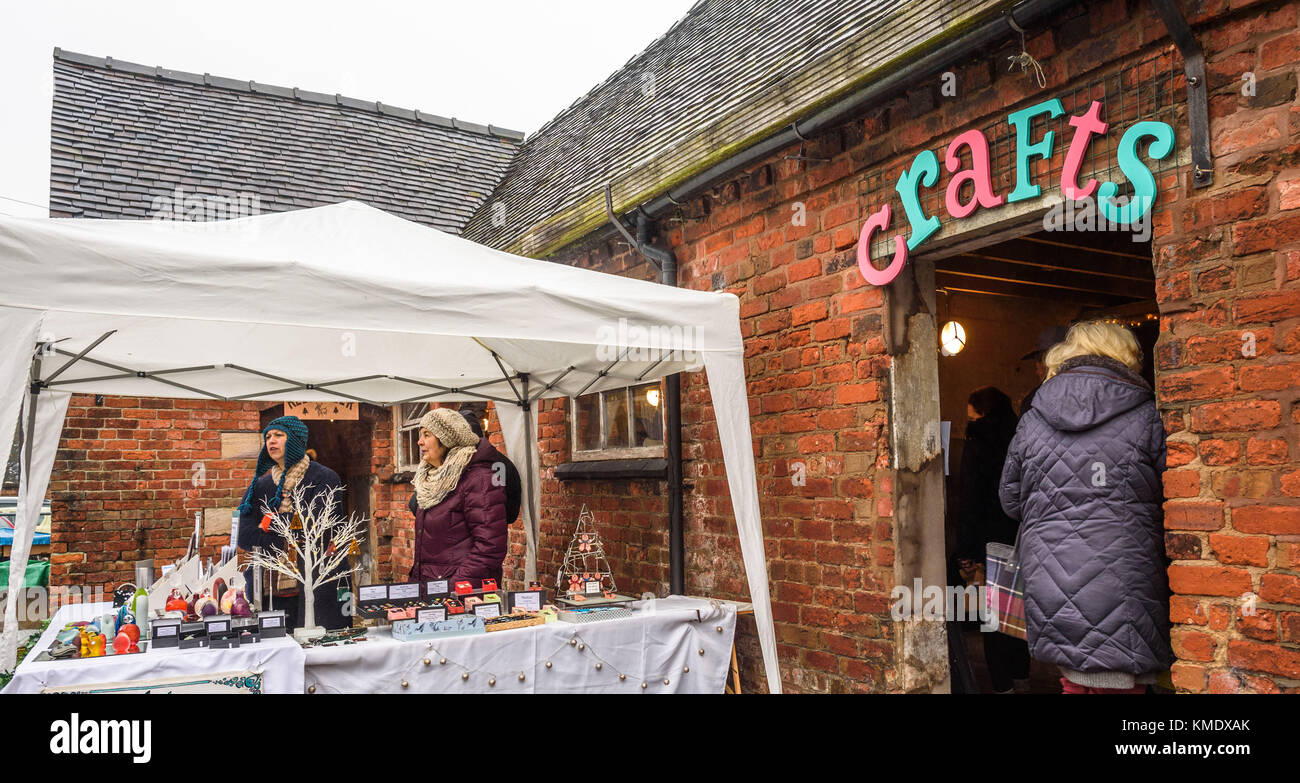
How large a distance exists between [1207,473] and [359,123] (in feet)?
36.8

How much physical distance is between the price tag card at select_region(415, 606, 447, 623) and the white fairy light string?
14 cm

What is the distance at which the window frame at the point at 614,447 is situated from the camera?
5.96 meters

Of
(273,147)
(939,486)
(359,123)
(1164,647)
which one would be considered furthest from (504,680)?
(359,123)

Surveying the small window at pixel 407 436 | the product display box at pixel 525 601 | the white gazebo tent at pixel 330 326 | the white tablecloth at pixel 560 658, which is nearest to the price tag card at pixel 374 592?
the white tablecloth at pixel 560 658

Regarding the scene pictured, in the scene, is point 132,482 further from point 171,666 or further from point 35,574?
point 171,666

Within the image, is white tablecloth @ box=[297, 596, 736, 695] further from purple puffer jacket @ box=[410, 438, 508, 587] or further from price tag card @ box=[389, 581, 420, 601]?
purple puffer jacket @ box=[410, 438, 508, 587]

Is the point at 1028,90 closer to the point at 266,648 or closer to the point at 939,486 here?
the point at 939,486

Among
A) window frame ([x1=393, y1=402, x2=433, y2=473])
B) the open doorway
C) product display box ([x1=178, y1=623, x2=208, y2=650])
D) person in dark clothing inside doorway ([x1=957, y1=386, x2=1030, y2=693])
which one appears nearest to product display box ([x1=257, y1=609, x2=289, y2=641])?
product display box ([x1=178, y1=623, x2=208, y2=650])

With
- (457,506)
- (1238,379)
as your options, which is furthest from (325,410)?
(1238,379)

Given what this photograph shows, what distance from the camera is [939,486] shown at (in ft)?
14.0

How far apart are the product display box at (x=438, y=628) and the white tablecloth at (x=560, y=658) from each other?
6cm

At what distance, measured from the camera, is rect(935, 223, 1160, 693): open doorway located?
19.8ft

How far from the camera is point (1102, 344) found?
10.9ft

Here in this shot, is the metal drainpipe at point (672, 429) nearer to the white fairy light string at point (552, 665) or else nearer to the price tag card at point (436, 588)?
the white fairy light string at point (552, 665)
